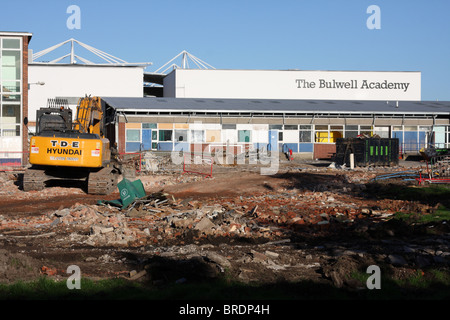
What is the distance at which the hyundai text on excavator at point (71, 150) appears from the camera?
19406 millimetres

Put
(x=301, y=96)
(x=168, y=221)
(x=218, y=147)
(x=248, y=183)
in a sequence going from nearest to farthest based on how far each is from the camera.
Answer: (x=168, y=221), (x=248, y=183), (x=218, y=147), (x=301, y=96)

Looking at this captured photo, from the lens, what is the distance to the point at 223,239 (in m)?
11.8

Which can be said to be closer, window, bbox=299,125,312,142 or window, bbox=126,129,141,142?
window, bbox=126,129,141,142

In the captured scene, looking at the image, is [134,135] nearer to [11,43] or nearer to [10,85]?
[10,85]

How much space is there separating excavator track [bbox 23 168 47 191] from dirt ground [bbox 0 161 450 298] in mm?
441

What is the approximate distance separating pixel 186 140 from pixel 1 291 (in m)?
35.4

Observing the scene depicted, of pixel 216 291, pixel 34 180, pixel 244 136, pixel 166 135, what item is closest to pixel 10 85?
pixel 166 135

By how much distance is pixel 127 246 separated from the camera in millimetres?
11109

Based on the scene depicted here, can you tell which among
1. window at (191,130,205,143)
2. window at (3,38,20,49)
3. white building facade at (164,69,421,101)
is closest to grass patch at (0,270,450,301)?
window at (3,38,20,49)

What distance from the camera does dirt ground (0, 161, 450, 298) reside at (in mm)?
8414

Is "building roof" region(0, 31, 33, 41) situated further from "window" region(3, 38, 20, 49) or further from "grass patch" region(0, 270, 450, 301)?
"grass patch" region(0, 270, 450, 301)

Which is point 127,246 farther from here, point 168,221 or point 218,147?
point 218,147

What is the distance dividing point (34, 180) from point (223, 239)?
11598mm
